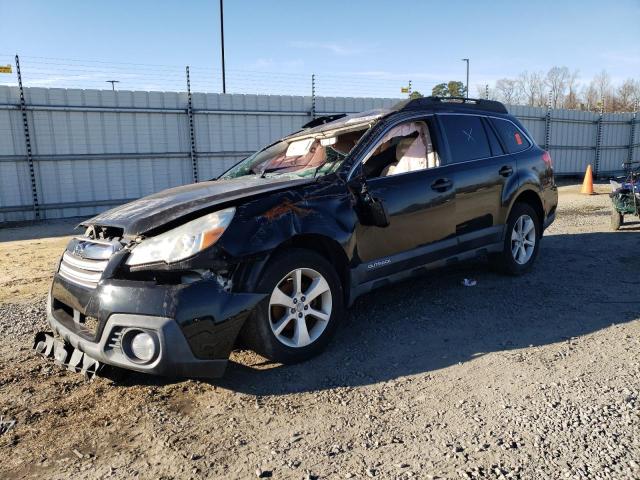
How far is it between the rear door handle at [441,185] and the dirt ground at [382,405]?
109cm

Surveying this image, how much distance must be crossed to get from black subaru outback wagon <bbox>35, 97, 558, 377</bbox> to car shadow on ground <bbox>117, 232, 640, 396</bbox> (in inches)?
9.7

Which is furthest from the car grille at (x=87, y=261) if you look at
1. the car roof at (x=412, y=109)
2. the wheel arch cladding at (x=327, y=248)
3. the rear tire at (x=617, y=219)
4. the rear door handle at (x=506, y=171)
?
the rear tire at (x=617, y=219)

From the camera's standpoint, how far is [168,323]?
9.36 feet

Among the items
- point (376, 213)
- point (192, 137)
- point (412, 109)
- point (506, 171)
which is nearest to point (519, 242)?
point (506, 171)

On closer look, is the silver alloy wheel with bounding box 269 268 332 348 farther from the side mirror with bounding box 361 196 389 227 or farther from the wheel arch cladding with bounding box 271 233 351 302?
the side mirror with bounding box 361 196 389 227

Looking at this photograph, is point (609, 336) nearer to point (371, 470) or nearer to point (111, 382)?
point (371, 470)

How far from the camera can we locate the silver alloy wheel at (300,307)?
3.35m

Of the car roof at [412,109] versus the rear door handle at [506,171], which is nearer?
the car roof at [412,109]

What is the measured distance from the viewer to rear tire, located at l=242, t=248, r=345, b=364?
3229mm

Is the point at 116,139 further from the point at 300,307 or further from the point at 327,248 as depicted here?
the point at 300,307

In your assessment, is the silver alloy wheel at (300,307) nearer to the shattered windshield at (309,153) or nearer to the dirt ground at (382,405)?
the dirt ground at (382,405)

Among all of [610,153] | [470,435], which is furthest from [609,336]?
[610,153]

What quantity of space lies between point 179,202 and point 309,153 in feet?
4.54

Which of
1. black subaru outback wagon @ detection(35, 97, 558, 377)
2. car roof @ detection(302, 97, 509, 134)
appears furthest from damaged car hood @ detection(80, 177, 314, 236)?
car roof @ detection(302, 97, 509, 134)
